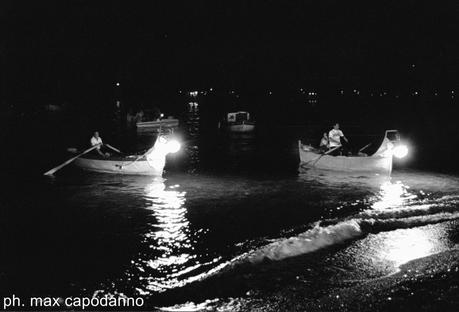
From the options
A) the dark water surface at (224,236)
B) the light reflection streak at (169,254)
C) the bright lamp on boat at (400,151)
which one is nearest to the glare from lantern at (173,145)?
the dark water surface at (224,236)

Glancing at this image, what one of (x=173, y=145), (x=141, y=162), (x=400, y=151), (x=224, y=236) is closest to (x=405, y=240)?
(x=224, y=236)

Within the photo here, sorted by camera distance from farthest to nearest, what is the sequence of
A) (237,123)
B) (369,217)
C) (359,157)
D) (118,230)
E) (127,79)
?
1. (127,79)
2. (237,123)
3. (359,157)
4. (369,217)
5. (118,230)

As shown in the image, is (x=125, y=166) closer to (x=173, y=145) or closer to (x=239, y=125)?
(x=173, y=145)

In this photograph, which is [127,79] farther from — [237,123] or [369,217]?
[369,217]

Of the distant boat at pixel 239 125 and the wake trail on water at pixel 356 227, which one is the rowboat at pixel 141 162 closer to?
the wake trail on water at pixel 356 227

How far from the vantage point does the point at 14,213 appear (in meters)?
13.5

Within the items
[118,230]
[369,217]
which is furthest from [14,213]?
[369,217]

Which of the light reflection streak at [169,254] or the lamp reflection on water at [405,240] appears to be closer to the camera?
the light reflection streak at [169,254]

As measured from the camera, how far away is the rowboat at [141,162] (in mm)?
18531

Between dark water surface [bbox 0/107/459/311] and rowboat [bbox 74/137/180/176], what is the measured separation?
0.65 metres

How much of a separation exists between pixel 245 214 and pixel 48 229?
5.78 meters

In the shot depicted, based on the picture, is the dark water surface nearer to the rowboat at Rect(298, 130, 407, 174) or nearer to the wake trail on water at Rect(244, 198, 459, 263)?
the wake trail on water at Rect(244, 198, 459, 263)

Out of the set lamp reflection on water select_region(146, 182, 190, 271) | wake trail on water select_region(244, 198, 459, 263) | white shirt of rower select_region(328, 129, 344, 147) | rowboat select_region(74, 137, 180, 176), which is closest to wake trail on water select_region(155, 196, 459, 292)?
wake trail on water select_region(244, 198, 459, 263)

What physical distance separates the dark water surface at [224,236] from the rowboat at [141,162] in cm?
65
